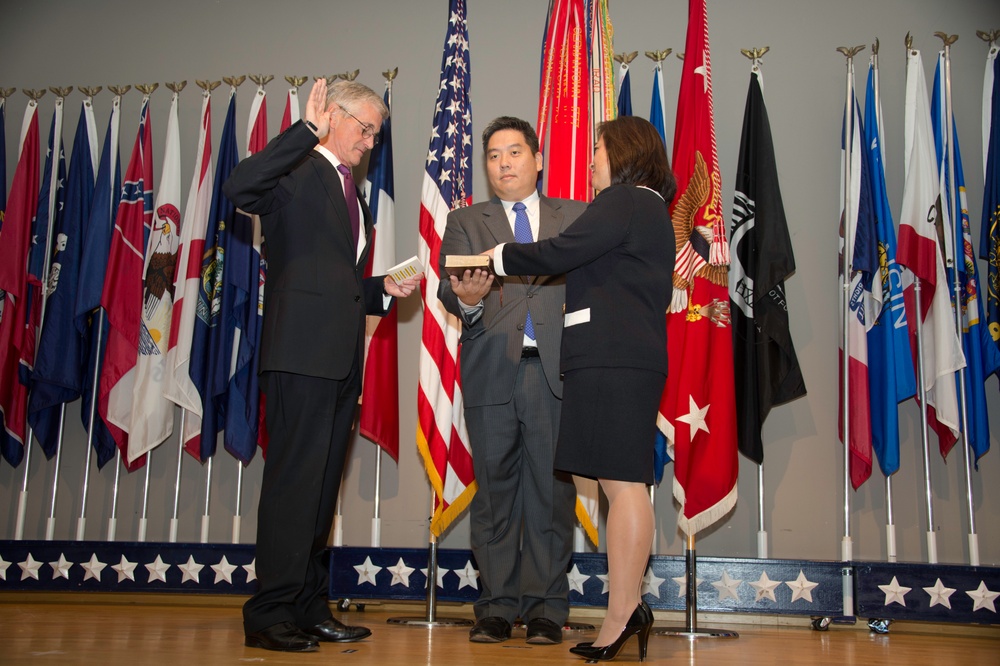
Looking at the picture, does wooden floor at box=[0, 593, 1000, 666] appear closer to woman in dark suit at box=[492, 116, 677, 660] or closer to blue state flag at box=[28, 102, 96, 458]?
woman in dark suit at box=[492, 116, 677, 660]

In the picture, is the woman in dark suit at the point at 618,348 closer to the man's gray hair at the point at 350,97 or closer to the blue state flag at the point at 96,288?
the man's gray hair at the point at 350,97

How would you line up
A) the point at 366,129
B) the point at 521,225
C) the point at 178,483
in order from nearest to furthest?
the point at 366,129, the point at 521,225, the point at 178,483

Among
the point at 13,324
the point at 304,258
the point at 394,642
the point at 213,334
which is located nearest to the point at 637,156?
the point at 304,258

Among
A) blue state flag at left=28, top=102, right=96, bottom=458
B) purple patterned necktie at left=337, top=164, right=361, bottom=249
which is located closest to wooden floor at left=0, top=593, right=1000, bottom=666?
blue state flag at left=28, top=102, right=96, bottom=458

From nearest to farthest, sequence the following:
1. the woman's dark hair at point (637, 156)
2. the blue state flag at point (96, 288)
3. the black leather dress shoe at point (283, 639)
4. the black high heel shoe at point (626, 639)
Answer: the black high heel shoe at point (626, 639) → the black leather dress shoe at point (283, 639) → the woman's dark hair at point (637, 156) → the blue state flag at point (96, 288)

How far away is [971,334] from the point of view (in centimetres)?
371

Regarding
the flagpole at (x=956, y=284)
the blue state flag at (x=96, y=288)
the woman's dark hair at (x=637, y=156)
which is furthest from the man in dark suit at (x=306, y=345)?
the flagpole at (x=956, y=284)

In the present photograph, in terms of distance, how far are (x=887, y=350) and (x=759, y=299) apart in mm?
597

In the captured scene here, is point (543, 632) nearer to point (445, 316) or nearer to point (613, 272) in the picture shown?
point (613, 272)

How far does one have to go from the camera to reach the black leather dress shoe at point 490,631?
2693mm

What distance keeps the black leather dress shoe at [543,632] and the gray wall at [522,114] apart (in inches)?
56.0

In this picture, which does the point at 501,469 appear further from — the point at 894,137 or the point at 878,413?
the point at 894,137

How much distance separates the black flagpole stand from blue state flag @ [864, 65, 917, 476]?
1044 mm

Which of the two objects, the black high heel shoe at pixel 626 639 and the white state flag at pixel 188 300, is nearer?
the black high heel shoe at pixel 626 639
